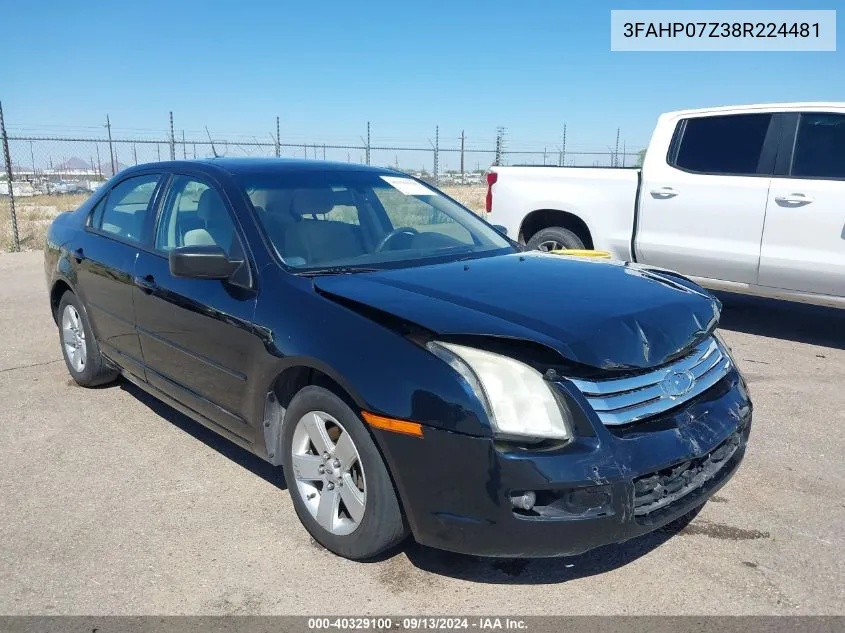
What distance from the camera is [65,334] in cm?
520

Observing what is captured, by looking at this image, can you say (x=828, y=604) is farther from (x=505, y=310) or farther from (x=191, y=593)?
(x=191, y=593)

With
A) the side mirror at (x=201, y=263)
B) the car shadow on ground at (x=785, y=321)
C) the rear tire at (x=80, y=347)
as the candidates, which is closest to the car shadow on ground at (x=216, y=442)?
the rear tire at (x=80, y=347)

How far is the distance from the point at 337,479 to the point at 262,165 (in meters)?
1.96

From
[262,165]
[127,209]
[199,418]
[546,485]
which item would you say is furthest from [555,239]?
[546,485]

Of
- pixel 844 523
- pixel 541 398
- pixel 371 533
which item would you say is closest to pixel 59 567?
pixel 371 533

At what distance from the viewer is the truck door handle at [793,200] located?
5.88 m

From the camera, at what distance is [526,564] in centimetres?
294

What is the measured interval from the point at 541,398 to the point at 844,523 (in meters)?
1.78

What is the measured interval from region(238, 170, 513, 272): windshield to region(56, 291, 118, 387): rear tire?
1.84 m

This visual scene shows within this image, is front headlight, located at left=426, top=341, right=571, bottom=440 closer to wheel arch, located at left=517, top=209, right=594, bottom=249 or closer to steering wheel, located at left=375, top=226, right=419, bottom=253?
steering wheel, located at left=375, top=226, right=419, bottom=253

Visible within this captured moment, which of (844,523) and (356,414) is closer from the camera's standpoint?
(356,414)

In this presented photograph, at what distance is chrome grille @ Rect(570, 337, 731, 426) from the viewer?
250 cm

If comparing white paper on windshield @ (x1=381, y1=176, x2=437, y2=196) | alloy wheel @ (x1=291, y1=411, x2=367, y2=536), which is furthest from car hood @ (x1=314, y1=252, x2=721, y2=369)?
white paper on windshield @ (x1=381, y1=176, x2=437, y2=196)

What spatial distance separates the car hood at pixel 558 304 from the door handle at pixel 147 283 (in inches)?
47.9
